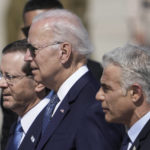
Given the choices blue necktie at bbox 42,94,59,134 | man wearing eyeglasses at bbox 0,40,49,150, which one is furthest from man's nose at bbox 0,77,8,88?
blue necktie at bbox 42,94,59,134

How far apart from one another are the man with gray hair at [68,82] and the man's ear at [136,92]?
1.32 feet

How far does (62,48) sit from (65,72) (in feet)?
0.55

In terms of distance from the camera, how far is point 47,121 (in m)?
5.08

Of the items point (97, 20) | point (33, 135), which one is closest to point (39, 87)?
point (33, 135)

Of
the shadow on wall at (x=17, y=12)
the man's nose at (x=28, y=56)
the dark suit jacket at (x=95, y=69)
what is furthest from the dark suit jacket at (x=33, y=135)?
the shadow on wall at (x=17, y=12)

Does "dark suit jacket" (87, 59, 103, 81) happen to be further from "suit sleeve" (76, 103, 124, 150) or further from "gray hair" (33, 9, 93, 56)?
"suit sleeve" (76, 103, 124, 150)

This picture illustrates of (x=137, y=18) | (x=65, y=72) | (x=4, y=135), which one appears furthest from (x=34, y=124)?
(x=137, y=18)

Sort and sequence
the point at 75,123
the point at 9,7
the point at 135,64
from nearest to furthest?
the point at 135,64, the point at 75,123, the point at 9,7

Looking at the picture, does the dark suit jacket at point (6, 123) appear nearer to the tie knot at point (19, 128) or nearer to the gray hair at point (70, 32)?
the tie knot at point (19, 128)

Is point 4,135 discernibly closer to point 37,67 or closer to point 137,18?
point 37,67

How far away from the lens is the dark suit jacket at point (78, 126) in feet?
15.5

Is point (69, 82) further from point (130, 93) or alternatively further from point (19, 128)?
point (19, 128)

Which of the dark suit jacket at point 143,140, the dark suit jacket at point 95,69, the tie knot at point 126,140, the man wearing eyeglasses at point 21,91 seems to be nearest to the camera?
the dark suit jacket at point 143,140

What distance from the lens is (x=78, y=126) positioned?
480 centimetres
